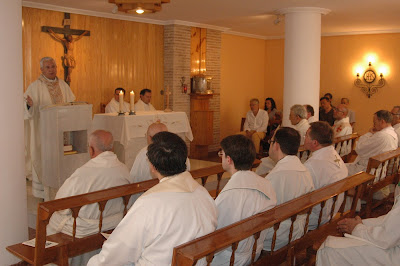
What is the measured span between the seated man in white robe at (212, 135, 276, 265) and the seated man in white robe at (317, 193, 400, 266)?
0.56 m

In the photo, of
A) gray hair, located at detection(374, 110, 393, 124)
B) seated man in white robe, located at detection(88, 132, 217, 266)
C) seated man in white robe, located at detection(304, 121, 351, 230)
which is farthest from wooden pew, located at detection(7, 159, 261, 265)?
gray hair, located at detection(374, 110, 393, 124)

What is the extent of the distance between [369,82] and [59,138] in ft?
33.4

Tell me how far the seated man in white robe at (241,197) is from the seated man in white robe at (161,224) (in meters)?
0.43

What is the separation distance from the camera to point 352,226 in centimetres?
363

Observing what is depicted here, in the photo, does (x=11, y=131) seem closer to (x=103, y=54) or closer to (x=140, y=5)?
(x=140, y=5)

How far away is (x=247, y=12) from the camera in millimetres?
10086

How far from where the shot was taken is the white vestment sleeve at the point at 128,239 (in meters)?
2.61

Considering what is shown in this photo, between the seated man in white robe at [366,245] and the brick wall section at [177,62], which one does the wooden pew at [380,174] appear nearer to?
the seated man in white robe at [366,245]

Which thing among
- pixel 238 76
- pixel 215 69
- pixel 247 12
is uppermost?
pixel 247 12

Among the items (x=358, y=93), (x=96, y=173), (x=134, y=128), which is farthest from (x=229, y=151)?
(x=358, y=93)

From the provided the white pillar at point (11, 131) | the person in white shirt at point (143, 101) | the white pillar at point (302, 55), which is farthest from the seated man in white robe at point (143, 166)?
the person in white shirt at point (143, 101)

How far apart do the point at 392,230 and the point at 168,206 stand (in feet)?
5.33

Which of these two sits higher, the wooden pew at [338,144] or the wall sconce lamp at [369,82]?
the wall sconce lamp at [369,82]

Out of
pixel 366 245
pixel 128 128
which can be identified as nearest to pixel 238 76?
pixel 128 128
